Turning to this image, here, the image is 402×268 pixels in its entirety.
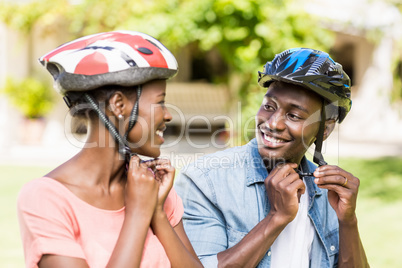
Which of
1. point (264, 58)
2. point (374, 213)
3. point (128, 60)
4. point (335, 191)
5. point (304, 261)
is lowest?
point (374, 213)

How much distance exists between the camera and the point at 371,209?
7.16m

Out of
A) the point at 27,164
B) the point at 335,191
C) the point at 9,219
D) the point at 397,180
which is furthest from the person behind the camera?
the point at 27,164

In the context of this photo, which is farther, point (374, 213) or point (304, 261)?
point (374, 213)

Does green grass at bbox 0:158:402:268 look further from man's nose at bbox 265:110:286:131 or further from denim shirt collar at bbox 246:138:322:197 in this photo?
man's nose at bbox 265:110:286:131

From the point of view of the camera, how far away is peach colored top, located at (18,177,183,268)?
1590 millimetres

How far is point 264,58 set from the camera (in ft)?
26.7

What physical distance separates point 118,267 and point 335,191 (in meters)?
1.05

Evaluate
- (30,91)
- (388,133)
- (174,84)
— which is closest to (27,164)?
(30,91)

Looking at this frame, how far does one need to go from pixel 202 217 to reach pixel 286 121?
593 millimetres

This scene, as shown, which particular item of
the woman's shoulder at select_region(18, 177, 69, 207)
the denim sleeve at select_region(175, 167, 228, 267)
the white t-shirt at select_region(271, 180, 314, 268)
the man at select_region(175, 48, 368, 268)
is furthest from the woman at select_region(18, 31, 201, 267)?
the white t-shirt at select_region(271, 180, 314, 268)

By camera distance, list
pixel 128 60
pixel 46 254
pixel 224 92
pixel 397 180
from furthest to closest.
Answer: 1. pixel 224 92
2. pixel 397 180
3. pixel 128 60
4. pixel 46 254

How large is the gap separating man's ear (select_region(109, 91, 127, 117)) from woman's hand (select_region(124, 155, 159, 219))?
0.19m

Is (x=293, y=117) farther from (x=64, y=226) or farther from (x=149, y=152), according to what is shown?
(x=64, y=226)

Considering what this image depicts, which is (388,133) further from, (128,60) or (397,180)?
(128,60)
